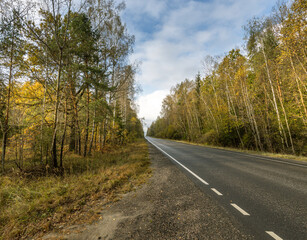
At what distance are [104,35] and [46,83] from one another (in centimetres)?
663

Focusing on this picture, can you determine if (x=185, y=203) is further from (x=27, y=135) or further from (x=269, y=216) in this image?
(x=27, y=135)

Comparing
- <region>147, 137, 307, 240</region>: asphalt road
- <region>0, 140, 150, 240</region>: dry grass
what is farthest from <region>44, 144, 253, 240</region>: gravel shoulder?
<region>0, 140, 150, 240</region>: dry grass

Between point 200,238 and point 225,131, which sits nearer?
point 200,238

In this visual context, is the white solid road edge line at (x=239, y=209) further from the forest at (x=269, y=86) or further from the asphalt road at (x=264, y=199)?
the forest at (x=269, y=86)

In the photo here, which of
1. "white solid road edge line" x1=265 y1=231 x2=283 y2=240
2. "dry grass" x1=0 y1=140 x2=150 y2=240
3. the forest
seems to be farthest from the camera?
the forest

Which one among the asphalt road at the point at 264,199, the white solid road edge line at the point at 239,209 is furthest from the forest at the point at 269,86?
the white solid road edge line at the point at 239,209

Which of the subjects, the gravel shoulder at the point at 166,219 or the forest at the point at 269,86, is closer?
the gravel shoulder at the point at 166,219

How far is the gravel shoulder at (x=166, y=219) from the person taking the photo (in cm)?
244

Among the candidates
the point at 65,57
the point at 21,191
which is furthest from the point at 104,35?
the point at 21,191

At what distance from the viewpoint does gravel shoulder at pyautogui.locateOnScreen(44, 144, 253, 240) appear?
8.00 feet

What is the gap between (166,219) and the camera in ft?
9.51

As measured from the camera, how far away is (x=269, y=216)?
2.80 m

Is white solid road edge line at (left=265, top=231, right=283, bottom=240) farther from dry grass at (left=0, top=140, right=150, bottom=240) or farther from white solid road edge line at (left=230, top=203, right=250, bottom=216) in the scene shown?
dry grass at (left=0, top=140, right=150, bottom=240)

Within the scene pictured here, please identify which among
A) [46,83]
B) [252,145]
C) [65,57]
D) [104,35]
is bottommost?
[252,145]
